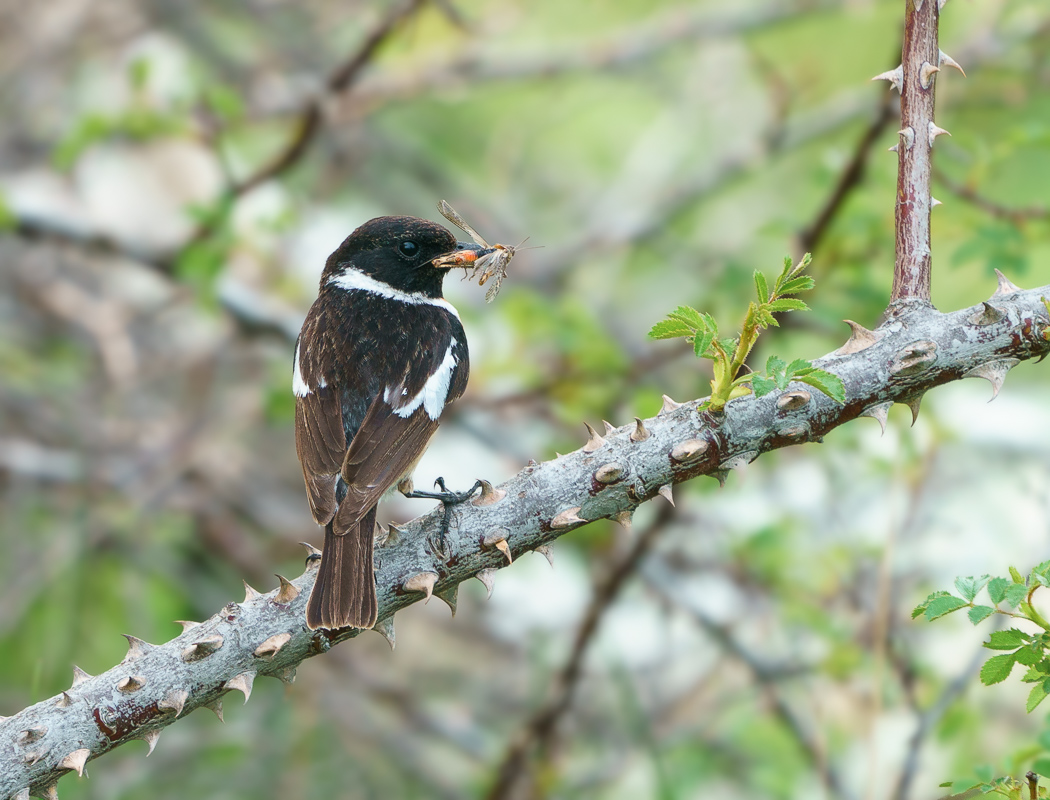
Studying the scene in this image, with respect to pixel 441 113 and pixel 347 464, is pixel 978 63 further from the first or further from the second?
pixel 441 113

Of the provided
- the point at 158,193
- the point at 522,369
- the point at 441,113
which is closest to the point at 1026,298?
the point at 522,369

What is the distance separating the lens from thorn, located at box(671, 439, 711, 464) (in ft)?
6.03

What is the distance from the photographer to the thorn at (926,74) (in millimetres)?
1960

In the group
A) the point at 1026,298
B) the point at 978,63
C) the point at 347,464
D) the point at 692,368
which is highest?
the point at 978,63

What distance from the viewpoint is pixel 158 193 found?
7.32 metres

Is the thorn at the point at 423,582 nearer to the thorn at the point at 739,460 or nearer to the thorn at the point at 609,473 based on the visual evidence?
the thorn at the point at 609,473

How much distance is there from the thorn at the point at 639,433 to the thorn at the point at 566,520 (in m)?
0.17

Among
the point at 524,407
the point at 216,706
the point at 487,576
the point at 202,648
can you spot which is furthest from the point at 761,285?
the point at 524,407

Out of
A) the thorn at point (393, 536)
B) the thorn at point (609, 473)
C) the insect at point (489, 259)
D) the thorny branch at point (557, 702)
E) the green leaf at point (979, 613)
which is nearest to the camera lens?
the green leaf at point (979, 613)

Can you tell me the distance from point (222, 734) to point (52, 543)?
1402 mm

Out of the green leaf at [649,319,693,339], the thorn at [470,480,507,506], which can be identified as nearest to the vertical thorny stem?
the green leaf at [649,319,693,339]

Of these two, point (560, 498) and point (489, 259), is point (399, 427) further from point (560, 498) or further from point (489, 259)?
point (560, 498)

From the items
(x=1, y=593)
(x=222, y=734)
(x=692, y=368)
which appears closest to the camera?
(x=222, y=734)

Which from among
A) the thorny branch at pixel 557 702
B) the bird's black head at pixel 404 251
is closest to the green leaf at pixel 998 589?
the thorny branch at pixel 557 702
